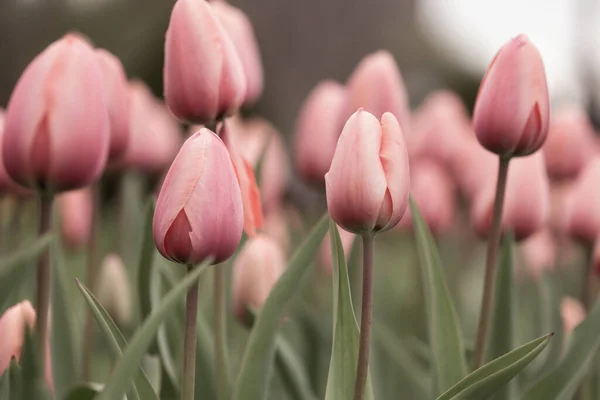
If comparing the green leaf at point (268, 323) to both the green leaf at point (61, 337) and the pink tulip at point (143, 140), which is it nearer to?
the green leaf at point (61, 337)

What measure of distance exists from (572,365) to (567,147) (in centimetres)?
101

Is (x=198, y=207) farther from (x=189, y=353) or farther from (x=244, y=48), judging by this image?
(x=244, y=48)

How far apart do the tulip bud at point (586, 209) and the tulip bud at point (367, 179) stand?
63 centimetres

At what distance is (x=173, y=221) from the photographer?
60 cm

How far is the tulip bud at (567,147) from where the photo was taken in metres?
1.67

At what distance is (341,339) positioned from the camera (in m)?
0.70

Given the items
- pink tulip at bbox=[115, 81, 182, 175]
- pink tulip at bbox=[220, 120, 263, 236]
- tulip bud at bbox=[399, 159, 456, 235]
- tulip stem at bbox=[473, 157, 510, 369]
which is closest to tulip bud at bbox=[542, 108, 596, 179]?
tulip bud at bbox=[399, 159, 456, 235]

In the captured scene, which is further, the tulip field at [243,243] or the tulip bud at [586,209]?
the tulip bud at [586,209]

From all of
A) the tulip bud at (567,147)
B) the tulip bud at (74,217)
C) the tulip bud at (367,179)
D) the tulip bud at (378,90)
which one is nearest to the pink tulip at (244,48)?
the tulip bud at (378,90)

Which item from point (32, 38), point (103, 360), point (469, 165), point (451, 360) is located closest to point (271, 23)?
point (32, 38)

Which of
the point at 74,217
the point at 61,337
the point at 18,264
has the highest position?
the point at 18,264

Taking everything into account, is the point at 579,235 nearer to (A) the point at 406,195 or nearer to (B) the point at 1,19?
(A) the point at 406,195

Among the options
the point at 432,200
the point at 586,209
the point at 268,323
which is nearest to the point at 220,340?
the point at 268,323

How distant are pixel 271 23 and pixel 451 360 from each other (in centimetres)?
478
